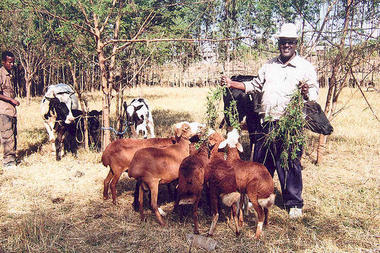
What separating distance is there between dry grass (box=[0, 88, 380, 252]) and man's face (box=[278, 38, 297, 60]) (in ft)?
5.12

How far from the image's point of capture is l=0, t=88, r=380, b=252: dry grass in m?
3.65

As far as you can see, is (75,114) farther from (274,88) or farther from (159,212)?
(274,88)

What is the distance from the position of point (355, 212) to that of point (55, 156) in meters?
6.47

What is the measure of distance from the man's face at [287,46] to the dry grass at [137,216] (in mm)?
1560

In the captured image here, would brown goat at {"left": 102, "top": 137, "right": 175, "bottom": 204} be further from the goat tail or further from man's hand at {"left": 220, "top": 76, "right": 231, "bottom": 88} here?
the goat tail

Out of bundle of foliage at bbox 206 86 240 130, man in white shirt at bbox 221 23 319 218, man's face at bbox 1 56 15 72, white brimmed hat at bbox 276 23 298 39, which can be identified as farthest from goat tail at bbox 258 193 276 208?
man's face at bbox 1 56 15 72

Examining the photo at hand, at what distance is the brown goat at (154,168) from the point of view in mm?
4020

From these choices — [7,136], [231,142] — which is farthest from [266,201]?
[7,136]

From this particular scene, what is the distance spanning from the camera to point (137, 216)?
440cm

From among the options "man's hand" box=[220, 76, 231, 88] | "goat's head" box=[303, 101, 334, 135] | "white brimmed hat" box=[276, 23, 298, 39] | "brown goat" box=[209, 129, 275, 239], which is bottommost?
"brown goat" box=[209, 129, 275, 239]

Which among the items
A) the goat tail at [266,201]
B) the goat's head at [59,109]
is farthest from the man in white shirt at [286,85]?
the goat's head at [59,109]

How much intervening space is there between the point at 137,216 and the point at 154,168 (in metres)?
0.87

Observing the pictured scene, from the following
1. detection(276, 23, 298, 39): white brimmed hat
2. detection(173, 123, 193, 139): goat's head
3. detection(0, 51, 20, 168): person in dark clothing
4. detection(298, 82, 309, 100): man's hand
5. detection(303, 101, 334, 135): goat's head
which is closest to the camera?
detection(298, 82, 309, 100): man's hand

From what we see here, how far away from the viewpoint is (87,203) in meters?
4.86
